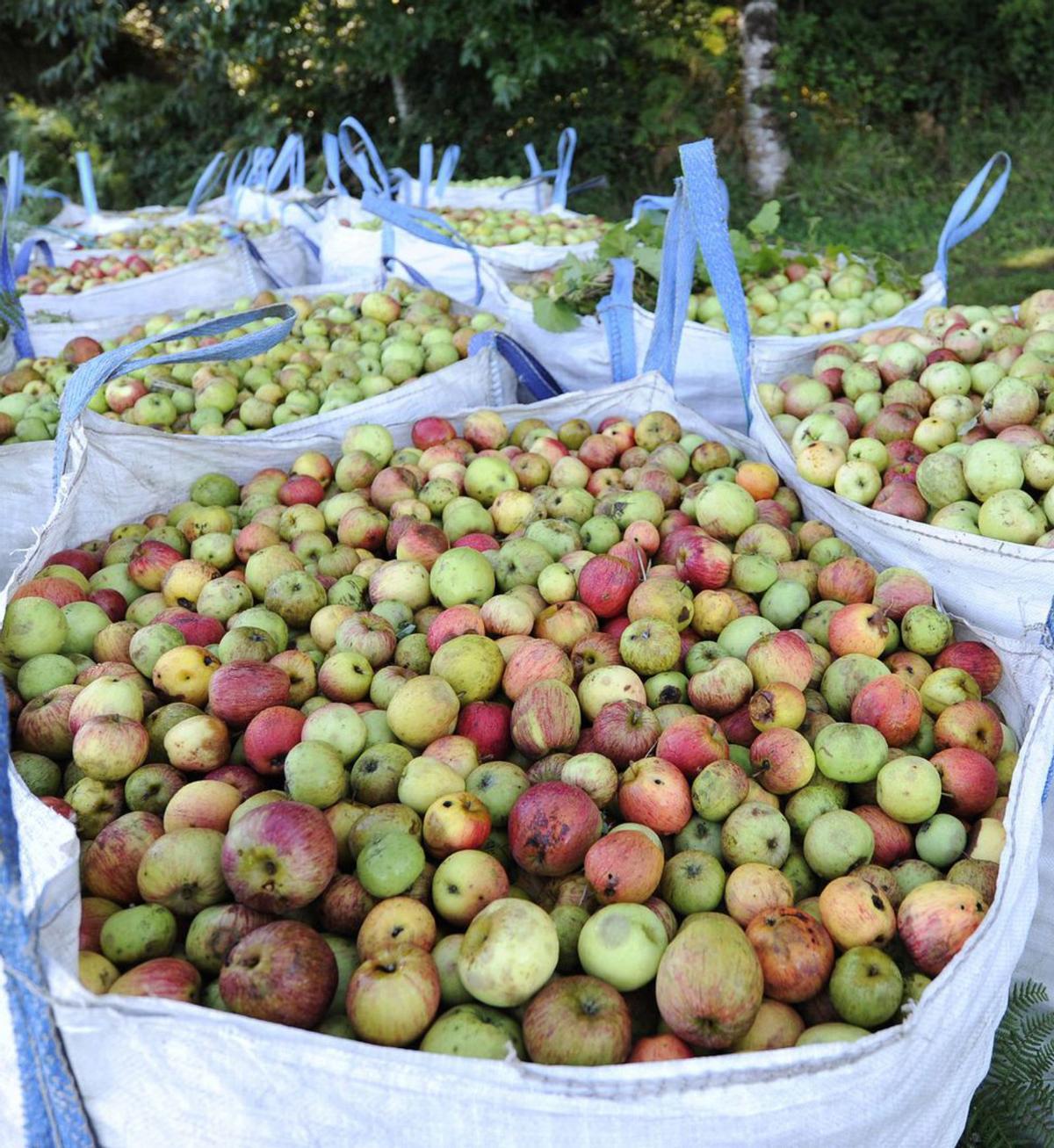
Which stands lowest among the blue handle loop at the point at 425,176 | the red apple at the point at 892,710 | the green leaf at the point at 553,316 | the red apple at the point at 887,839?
the red apple at the point at 887,839

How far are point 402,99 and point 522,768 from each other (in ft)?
35.7

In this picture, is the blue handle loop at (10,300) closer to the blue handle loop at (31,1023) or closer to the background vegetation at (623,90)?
the blue handle loop at (31,1023)

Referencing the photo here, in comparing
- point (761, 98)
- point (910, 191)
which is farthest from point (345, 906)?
point (910, 191)

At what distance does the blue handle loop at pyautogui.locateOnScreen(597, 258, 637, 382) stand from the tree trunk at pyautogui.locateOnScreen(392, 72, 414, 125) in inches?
330

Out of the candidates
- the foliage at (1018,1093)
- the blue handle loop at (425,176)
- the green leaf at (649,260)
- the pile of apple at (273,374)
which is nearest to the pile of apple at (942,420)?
the green leaf at (649,260)

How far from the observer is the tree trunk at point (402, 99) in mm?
→ 10493

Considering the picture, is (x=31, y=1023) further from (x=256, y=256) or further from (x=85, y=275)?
(x=85, y=275)

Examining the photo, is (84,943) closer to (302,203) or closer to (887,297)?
(887,297)

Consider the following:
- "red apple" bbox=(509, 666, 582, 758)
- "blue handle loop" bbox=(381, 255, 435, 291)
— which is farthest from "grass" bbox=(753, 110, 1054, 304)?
"red apple" bbox=(509, 666, 582, 758)

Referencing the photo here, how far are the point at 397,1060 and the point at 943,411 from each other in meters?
2.50

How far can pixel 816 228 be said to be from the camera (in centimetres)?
913

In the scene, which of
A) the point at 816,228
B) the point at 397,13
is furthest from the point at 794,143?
the point at 397,13

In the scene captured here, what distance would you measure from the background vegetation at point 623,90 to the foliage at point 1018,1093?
8.66m

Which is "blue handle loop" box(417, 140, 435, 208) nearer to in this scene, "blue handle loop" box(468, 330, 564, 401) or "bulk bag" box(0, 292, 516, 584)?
"blue handle loop" box(468, 330, 564, 401)
